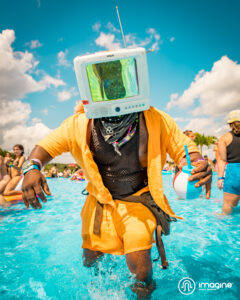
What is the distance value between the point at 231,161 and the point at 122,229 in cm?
345

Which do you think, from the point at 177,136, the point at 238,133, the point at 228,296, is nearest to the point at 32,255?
the point at 228,296

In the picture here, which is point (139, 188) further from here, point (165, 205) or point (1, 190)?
point (1, 190)

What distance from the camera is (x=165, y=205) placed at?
6.25 feet

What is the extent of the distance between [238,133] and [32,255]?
4528mm

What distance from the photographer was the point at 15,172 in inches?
265

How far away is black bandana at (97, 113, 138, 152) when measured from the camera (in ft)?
6.08

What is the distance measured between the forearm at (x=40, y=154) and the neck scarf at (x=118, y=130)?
57cm

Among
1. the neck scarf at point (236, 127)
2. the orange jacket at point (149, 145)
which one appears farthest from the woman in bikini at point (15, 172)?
the neck scarf at point (236, 127)

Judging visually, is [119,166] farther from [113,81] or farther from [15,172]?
[15,172]

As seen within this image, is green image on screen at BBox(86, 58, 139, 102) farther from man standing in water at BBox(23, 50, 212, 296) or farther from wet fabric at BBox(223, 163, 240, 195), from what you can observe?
wet fabric at BBox(223, 163, 240, 195)

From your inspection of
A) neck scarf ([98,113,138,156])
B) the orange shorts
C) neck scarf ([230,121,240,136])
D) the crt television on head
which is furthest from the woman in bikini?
neck scarf ([230,121,240,136])

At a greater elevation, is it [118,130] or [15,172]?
[118,130]

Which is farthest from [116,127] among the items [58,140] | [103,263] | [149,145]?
[103,263]

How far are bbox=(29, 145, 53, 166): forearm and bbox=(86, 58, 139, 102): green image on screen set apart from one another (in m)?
0.70
